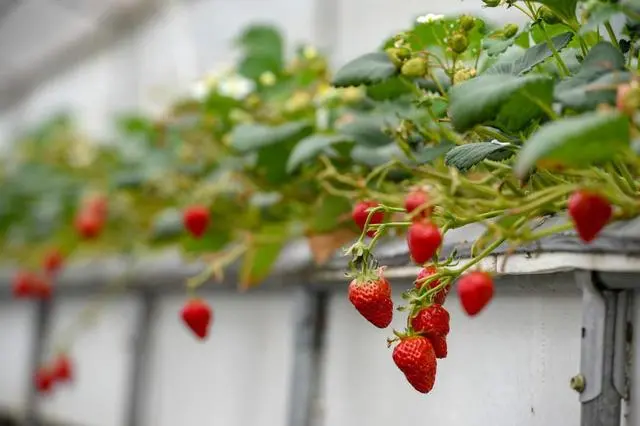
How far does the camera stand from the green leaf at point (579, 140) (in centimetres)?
73

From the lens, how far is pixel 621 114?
77cm

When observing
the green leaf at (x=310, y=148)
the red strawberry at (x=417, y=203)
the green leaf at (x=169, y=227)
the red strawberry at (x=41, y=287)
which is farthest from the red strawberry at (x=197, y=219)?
the red strawberry at (x=41, y=287)

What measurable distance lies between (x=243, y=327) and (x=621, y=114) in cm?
160

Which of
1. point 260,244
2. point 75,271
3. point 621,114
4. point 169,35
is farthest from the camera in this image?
point 169,35

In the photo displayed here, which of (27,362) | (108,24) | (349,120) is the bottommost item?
(27,362)

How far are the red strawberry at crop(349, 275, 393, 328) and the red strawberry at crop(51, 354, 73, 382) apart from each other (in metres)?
1.85

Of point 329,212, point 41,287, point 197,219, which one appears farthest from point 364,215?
point 41,287

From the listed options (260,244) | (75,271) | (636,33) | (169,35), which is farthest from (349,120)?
(169,35)

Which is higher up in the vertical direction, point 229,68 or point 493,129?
point 229,68

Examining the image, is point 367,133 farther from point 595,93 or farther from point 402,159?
point 595,93

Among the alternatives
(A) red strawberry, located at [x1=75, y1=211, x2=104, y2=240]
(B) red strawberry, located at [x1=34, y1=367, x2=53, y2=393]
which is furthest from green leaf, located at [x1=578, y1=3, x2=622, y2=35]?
(B) red strawberry, located at [x1=34, y1=367, x2=53, y2=393]

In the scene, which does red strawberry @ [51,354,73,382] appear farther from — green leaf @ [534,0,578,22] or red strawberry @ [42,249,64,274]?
green leaf @ [534,0,578,22]

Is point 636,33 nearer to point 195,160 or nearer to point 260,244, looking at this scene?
point 260,244

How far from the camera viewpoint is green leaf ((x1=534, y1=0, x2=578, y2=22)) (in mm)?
968
